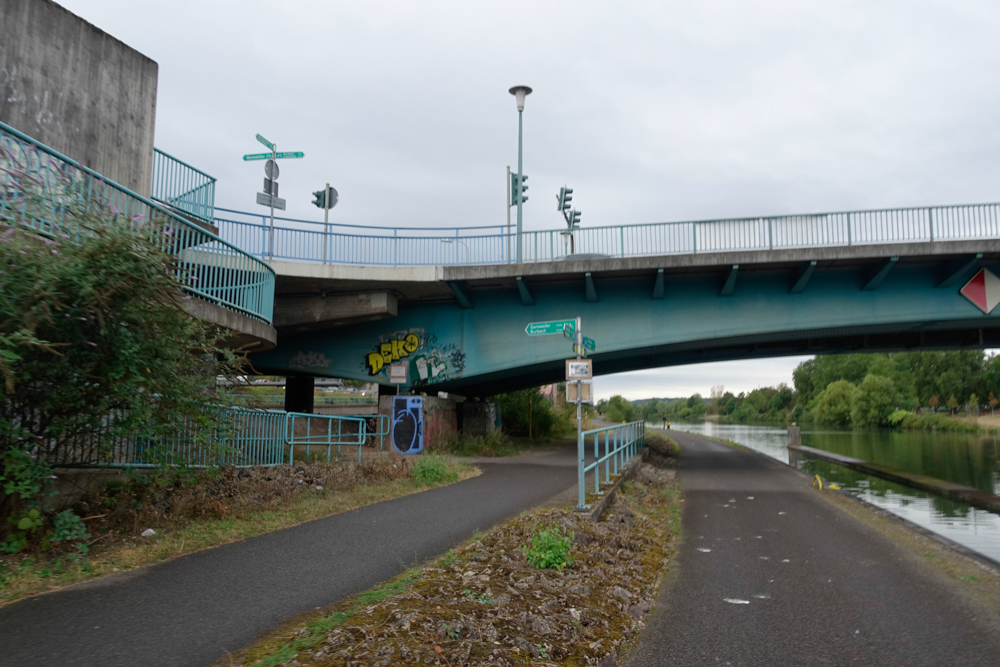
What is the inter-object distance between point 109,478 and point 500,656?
5789 mm

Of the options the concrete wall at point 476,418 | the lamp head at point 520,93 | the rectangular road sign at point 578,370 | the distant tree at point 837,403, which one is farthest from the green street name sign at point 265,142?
the distant tree at point 837,403

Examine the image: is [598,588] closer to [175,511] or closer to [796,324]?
[175,511]

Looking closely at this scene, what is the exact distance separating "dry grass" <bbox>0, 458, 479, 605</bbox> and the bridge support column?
13854 mm

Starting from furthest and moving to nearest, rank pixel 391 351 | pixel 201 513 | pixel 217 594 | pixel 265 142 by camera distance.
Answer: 1. pixel 391 351
2. pixel 265 142
3. pixel 201 513
4. pixel 217 594

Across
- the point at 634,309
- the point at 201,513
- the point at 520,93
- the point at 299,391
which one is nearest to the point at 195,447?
the point at 201,513

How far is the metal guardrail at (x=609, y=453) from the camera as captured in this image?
9266mm

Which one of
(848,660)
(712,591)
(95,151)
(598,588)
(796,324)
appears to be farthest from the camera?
(796,324)

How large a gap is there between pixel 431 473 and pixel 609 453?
4146 millimetres

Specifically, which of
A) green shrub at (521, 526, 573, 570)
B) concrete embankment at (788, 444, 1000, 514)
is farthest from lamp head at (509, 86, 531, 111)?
green shrub at (521, 526, 573, 570)

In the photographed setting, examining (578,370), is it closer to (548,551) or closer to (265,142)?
(548,551)

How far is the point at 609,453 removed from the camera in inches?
578

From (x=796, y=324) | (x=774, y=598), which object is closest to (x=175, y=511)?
(x=774, y=598)

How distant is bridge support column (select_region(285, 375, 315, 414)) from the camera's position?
25266 millimetres

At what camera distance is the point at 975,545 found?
32.1 ft
